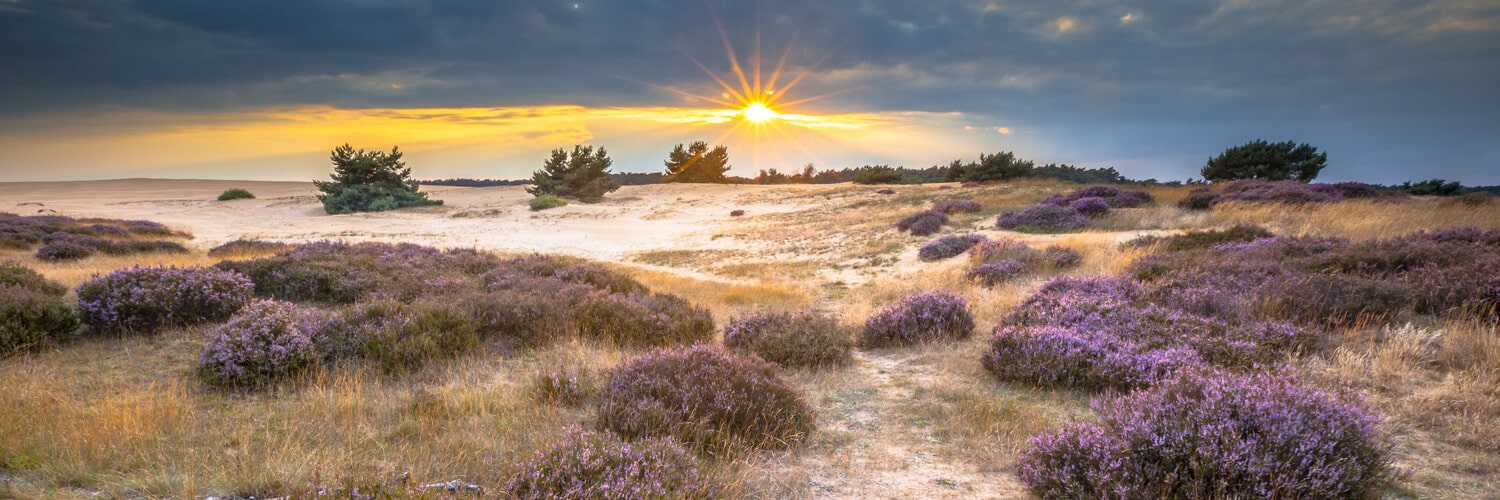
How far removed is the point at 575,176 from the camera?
45844 millimetres

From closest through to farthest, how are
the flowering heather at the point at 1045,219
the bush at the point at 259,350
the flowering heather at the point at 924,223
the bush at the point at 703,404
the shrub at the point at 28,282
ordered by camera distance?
1. the bush at the point at 703,404
2. the bush at the point at 259,350
3. the shrub at the point at 28,282
4. the flowering heather at the point at 1045,219
5. the flowering heather at the point at 924,223

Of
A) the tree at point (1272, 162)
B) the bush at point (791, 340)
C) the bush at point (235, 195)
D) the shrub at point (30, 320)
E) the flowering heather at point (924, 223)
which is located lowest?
the bush at point (791, 340)

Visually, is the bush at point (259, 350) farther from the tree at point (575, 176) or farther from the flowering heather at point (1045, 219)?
the tree at point (575, 176)

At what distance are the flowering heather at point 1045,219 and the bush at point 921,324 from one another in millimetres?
12514

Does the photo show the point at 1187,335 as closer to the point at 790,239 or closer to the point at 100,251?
the point at 790,239

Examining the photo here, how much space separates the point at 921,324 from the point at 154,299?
9.63 meters

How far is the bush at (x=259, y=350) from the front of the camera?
18.5 feet

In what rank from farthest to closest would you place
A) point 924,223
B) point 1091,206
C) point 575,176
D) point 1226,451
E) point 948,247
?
point 575,176 < point 924,223 < point 1091,206 < point 948,247 < point 1226,451

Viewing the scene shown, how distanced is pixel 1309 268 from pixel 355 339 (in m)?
12.7

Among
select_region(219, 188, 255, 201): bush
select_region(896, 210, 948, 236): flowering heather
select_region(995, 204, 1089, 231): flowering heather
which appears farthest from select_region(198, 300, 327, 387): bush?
select_region(219, 188, 255, 201): bush

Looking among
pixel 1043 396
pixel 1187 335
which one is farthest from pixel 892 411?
pixel 1187 335

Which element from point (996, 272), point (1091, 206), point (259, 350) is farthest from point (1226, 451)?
point (1091, 206)

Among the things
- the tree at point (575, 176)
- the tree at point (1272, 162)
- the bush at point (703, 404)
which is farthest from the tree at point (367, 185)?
the tree at point (1272, 162)

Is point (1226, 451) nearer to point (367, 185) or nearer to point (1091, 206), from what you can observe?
point (1091, 206)
